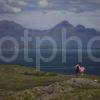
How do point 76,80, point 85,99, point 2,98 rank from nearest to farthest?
point 85,99 → point 2,98 → point 76,80

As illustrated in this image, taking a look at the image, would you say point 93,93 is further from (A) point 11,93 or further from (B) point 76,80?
(A) point 11,93

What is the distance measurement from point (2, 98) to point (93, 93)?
712 inches

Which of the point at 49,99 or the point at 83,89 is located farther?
the point at 83,89

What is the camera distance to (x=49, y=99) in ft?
229

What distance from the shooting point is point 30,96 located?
7294 cm

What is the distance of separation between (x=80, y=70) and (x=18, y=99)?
89.2ft

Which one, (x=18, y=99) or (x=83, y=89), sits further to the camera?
(x=83, y=89)

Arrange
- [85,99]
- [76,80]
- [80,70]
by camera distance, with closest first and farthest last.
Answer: [85,99]
[76,80]
[80,70]

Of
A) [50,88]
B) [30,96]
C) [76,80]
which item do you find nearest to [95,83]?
[76,80]

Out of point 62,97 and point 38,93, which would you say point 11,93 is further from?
point 62,97

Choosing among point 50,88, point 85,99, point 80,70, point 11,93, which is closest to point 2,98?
point 11,93

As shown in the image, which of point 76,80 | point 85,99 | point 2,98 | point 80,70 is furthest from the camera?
point 80,70

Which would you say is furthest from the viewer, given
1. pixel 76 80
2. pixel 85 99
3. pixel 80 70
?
pixel 80 70

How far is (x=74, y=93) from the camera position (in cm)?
7238
